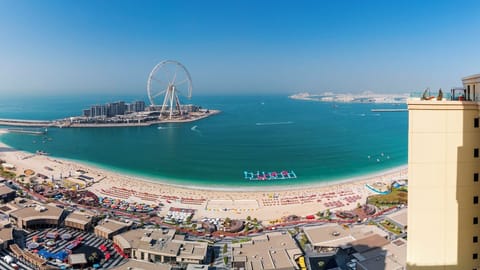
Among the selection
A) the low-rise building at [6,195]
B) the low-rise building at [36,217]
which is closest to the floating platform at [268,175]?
the low-rise building at [36,217]

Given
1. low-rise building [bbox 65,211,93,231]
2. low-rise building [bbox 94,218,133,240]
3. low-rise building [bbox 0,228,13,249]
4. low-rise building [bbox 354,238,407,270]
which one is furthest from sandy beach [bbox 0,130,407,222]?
low-rise building [bbox 0,228,13,249]

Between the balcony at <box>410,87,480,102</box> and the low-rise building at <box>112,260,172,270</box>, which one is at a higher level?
the balcony at <box>410,87,480,102</box>

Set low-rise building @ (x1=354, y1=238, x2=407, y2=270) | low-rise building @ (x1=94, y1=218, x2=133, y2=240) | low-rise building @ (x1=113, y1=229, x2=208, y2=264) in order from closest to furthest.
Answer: low-rise building @ (x1=354, y1=238, x2=407, y2=270), low-rise building @ (x1=113, y1=229, x2=208, y2=264), low-rise building @ (x1=94, y1=218, x2=133, y2=240)

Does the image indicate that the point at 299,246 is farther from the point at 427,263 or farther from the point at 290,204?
the point at 427,263

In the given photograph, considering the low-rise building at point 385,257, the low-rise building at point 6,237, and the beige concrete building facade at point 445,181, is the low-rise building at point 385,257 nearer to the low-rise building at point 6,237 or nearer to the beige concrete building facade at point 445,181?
the beige concrete building facade at point 445,181

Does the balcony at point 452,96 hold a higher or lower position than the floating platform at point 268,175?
higher

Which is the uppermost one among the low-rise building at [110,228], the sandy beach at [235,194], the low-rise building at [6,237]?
the low-rise building at [6,237]

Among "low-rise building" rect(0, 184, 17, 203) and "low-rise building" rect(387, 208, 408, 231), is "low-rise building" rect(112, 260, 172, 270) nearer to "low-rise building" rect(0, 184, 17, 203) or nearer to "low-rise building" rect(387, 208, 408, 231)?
"low-rise building" rect(387, 208, 408, 231)
